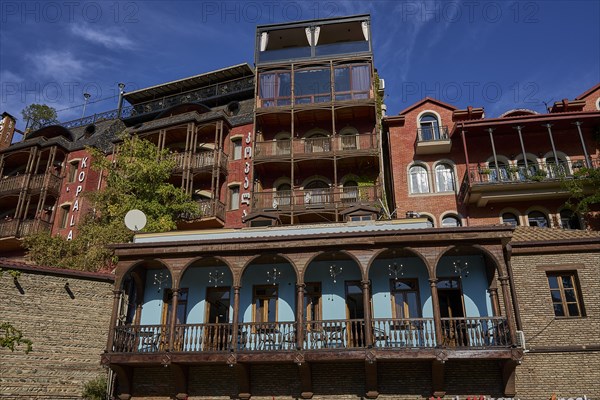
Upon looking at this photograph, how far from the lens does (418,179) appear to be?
2591 centimetres

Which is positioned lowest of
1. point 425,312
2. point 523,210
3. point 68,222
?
point 425,312

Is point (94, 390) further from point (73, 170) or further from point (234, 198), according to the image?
point (73, 170)

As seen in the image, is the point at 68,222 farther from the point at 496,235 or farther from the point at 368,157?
the point at 496,235

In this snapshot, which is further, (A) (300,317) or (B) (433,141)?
(B) (433,141)

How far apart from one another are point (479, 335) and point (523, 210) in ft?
35.8

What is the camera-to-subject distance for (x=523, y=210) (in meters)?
23.7

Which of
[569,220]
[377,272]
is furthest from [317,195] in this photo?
→ [569,220]

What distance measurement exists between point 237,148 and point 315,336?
16398mm

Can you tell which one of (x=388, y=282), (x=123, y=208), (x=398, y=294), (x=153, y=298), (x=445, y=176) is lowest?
(x=398, y=294)

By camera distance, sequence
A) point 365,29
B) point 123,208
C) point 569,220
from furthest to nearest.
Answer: point 365,29
point 123,208
point 569,220

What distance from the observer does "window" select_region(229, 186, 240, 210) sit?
2779 cm

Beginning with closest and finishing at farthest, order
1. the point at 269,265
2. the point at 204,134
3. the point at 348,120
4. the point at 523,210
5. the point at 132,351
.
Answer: the point at 132,351
the point at 269,265
the point at 523,210
the point at 348,120
the point at 204,134

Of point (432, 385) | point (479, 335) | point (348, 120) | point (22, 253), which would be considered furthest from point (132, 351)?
point (22, 253)

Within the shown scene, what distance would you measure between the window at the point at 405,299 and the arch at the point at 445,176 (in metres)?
9.95
